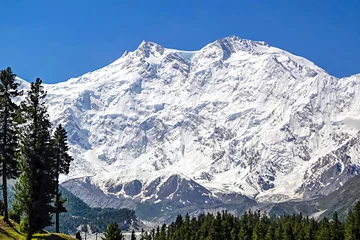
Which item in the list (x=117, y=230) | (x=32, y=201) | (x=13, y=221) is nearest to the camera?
(x=32, y=201)

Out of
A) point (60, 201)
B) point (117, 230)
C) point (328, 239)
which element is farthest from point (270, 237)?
point (60, 201)

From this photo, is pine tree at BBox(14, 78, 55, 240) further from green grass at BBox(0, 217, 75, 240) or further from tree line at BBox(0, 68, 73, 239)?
green grass at BBox(0, 217, 75, 240)

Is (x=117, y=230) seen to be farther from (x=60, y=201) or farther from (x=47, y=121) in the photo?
(x=47, y=121)

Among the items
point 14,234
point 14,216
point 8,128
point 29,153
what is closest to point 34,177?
point 29,153

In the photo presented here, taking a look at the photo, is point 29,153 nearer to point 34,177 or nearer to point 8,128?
point 34,177

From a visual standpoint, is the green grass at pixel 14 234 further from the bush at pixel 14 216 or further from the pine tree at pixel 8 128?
the bush at pixel 14 216

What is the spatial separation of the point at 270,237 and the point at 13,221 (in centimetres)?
12270

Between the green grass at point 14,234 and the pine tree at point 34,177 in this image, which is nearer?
the pine tree at point 34,177

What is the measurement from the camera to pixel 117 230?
112m

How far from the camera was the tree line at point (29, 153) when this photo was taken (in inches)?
2975

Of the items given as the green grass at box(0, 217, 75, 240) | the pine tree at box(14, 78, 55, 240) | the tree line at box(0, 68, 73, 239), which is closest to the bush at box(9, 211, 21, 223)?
the green grass at box(0, 217, 75, 240)

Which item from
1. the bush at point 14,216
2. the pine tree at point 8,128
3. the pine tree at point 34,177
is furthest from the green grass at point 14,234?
the pine tree at point 34,177

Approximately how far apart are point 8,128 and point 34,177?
1390cm

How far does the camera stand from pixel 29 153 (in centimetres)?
7644
